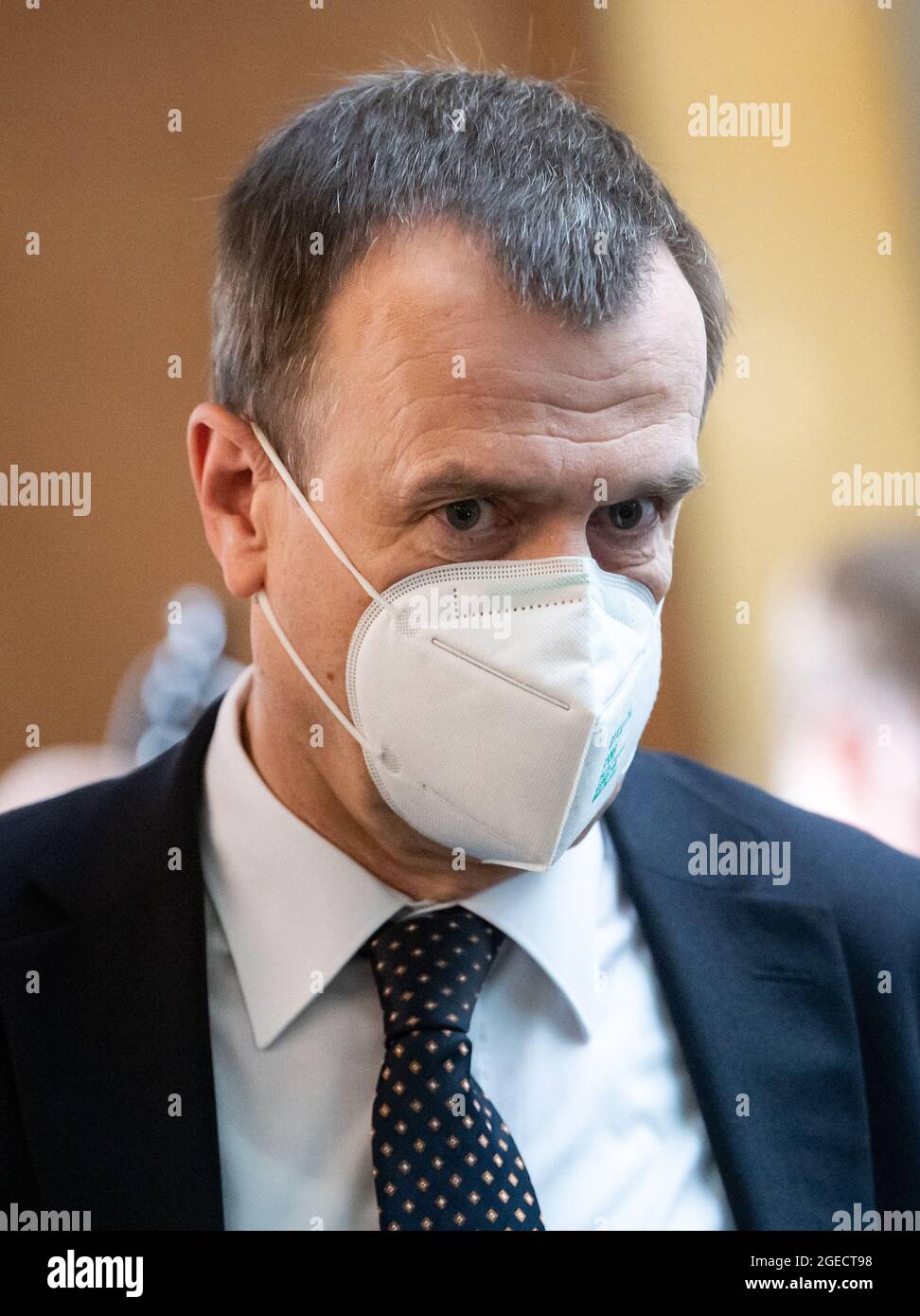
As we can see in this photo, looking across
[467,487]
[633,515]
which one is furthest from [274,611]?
[633,515]

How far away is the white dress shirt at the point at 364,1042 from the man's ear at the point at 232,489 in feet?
0.56

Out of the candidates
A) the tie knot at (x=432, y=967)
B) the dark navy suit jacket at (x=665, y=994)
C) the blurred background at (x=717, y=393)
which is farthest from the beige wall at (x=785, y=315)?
the tie knot at (x=432, y=967)

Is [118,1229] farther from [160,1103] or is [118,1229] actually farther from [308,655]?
[308,655]

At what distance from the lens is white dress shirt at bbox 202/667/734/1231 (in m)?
1.17

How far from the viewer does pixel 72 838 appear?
129 cm

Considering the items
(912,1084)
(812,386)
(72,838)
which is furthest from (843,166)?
(72,838)

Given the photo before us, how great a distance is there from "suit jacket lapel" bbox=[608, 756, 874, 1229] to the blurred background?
0.22 m

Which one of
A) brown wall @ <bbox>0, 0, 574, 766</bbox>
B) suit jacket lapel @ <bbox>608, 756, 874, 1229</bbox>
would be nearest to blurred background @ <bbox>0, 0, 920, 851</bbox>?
brown wall @ <bbox>0, 0, 574, 766</bbox>

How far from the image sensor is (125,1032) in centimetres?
118

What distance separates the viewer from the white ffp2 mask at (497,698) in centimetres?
111

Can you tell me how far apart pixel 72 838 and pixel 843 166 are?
3.61 ft

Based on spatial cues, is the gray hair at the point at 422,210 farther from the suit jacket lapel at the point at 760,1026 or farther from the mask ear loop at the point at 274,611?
the suit jacket lapel at the point at 760,1026

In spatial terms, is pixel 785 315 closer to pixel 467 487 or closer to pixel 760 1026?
pixel 467 487

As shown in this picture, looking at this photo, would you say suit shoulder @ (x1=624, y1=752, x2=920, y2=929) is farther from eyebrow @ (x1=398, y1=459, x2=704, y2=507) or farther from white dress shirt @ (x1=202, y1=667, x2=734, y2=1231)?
eyebrow @ (x1=398, y1=459, x2=704, y2=507)
